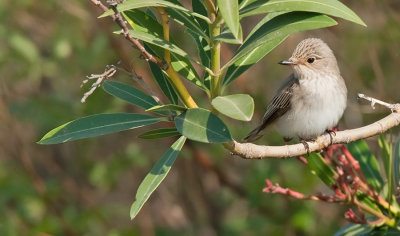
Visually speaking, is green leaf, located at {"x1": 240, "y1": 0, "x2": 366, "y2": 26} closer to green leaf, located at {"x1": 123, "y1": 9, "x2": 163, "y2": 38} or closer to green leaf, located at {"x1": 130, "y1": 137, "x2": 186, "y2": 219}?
green leaf, located at {"x1": 123, "y1": 9, "x2": 163, "y2": 38}

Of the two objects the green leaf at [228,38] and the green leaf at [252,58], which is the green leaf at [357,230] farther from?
the green leaf at [228,38]

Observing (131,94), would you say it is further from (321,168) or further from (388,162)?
(388,162)

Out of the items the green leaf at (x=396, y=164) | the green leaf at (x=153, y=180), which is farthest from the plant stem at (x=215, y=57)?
the green leaf at (x=396, y=164)

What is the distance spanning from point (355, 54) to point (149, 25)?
400cm

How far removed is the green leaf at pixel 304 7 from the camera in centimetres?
231

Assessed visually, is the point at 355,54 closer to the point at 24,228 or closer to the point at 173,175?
the point at 173,175

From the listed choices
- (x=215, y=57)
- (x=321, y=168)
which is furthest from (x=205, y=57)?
(x=321, y=168)

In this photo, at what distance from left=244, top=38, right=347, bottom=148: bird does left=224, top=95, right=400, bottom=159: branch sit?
1.31m

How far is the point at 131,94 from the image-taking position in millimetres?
2600

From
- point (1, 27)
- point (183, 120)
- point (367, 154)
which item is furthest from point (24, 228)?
point (183, 120)

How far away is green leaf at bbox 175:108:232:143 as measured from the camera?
216 centimetres

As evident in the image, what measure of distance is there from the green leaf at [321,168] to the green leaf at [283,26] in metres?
0.87

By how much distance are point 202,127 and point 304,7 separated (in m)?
0.61

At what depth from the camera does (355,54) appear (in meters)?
6.00
